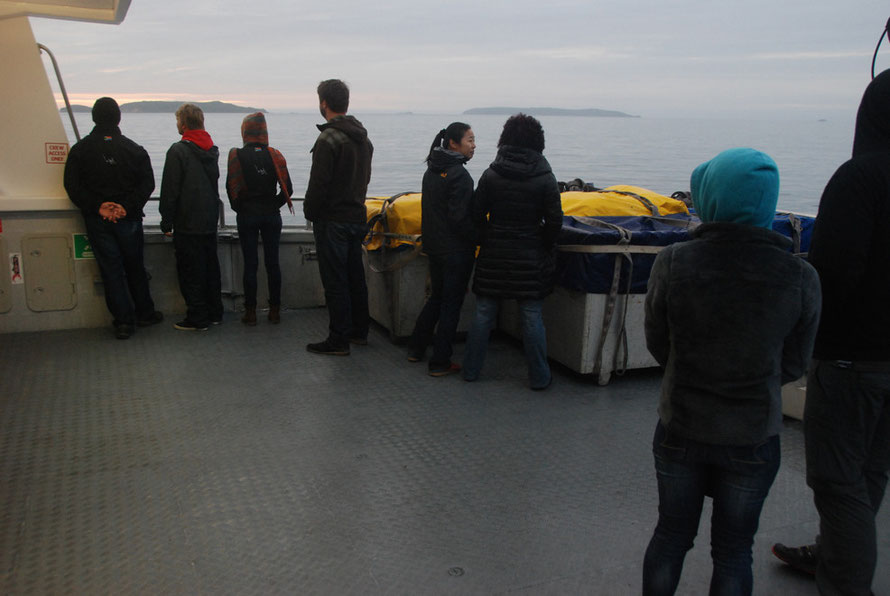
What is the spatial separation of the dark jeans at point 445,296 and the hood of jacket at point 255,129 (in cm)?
182

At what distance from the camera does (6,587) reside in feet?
8.10

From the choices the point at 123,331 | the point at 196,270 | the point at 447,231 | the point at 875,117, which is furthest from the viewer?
the point at 196,270

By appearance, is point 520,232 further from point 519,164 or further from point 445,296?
point 445,296

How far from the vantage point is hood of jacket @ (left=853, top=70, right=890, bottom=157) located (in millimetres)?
2141

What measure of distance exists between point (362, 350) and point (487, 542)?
2688 millimetres

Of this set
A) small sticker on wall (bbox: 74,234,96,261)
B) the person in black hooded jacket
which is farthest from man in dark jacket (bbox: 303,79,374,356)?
small sticker on wall (bbox: 74,234,96,261)

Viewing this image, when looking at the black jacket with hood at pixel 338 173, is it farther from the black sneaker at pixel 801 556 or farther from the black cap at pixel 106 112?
the black sneaker at pixel 801 556

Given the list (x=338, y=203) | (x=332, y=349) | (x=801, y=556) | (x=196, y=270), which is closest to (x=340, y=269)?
(x=338, y=203)

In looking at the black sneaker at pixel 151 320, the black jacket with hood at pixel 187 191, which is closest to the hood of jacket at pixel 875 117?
the black jacket with hood at pixel 187 191

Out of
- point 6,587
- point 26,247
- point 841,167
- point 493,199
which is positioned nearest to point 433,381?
point 493,199

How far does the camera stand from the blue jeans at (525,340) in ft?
14.8

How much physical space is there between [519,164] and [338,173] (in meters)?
1.34

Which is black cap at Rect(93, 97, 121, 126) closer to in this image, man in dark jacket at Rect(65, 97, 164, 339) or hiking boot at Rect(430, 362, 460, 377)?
man in dark jacket at Rect(65, 97, 164, 339)

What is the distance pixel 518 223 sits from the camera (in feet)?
14.3
